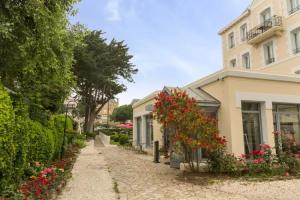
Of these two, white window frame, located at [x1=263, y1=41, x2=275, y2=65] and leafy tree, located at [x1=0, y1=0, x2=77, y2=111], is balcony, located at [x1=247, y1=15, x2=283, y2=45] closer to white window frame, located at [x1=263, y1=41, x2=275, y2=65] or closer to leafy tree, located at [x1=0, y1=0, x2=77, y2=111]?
white window frame, located at [x1=263, y1=41, x2=275, y2=65]

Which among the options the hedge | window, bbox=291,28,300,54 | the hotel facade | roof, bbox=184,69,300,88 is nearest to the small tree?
the hotel facade

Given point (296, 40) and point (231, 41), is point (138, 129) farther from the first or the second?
point (296, 40)

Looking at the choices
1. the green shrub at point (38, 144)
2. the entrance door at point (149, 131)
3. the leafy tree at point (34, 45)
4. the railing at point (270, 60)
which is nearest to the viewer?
the leafy tree at point (34, 45)

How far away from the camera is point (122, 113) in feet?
222

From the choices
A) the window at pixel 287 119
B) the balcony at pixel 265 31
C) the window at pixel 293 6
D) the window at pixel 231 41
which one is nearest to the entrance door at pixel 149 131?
the window at pixel 287 119

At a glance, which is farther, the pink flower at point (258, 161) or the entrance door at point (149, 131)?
the entrance door at point (149, 131)

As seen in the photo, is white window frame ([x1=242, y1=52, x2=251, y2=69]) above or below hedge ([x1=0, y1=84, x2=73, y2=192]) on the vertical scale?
above

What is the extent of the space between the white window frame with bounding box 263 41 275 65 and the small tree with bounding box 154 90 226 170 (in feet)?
51.0

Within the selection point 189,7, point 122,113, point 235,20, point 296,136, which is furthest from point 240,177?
point 122,113

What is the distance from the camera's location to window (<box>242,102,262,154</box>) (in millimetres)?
13008

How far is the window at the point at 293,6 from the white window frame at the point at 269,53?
287cm

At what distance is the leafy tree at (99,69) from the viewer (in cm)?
3662

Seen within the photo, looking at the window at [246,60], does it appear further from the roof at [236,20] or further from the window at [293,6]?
the window at [293,6]

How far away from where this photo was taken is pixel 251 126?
43.3 feet
